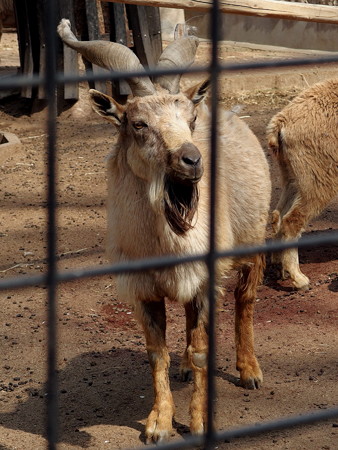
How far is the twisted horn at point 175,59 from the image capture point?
15.1 ft

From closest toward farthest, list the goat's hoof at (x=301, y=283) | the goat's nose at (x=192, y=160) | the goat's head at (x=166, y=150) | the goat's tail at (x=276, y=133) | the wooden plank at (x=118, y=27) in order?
the goat's nose at (x=192, y=160)
the goat's head at (x=166, y=150)
the goat's hoof at (x=301, y=283)
the goat's tail at (x=276, y=133)
the wooden plank at (x=118, y=27)

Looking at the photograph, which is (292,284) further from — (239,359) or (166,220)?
(166,220)

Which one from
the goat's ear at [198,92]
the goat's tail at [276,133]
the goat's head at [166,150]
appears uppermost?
the goat's ear at [198,92]

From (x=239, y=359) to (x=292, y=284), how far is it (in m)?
1.56

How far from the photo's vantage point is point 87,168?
9.19m

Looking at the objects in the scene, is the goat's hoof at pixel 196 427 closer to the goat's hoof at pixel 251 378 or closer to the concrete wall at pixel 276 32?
the goat's hoof at pixel 251 378

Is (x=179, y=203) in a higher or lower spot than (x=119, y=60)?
lower

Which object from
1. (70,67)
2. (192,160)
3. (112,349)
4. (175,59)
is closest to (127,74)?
(192,160)

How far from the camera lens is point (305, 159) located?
260 inches

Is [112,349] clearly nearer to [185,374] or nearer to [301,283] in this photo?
[185,374]

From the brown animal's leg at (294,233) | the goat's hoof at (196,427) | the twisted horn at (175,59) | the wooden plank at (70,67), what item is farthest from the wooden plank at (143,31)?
the goat's hoof at (196,427)

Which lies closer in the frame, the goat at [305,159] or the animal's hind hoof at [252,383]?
the animal's hind hoof at [252,383]

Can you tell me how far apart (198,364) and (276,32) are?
30.8 feet

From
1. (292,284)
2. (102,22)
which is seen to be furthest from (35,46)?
(292,284)
